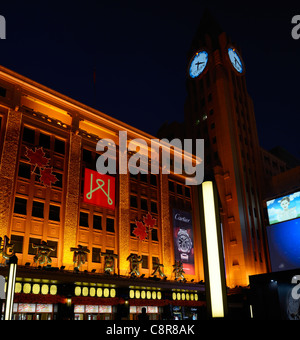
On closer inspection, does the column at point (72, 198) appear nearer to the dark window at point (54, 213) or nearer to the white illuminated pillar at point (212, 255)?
the dark window at point (54, 213)

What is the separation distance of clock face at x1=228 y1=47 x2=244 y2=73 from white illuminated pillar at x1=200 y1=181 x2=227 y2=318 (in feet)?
140

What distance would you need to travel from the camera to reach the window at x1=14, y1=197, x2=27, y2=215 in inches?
834

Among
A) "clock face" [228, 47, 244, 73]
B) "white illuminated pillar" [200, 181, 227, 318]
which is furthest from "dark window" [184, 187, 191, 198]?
"white illuminated pillar" [200, 181, 227, 318]

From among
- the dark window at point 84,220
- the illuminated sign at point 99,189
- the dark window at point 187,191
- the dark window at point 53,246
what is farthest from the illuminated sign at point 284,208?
the dark window at point 53,246

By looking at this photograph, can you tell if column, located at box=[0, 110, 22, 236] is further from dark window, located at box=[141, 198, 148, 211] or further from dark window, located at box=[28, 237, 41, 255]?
dark window, located at box=[141, 198, 148, 211]

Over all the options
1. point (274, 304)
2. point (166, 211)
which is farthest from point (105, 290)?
point (274, 304)

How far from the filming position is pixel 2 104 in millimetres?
22344

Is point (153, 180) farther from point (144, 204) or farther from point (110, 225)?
point (110, 225)

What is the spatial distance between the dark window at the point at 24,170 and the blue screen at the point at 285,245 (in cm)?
2519

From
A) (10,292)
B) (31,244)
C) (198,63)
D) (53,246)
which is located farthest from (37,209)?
(198,63)

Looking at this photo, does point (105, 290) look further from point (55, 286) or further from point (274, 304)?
point (274, 304)

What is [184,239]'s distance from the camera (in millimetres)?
29812
